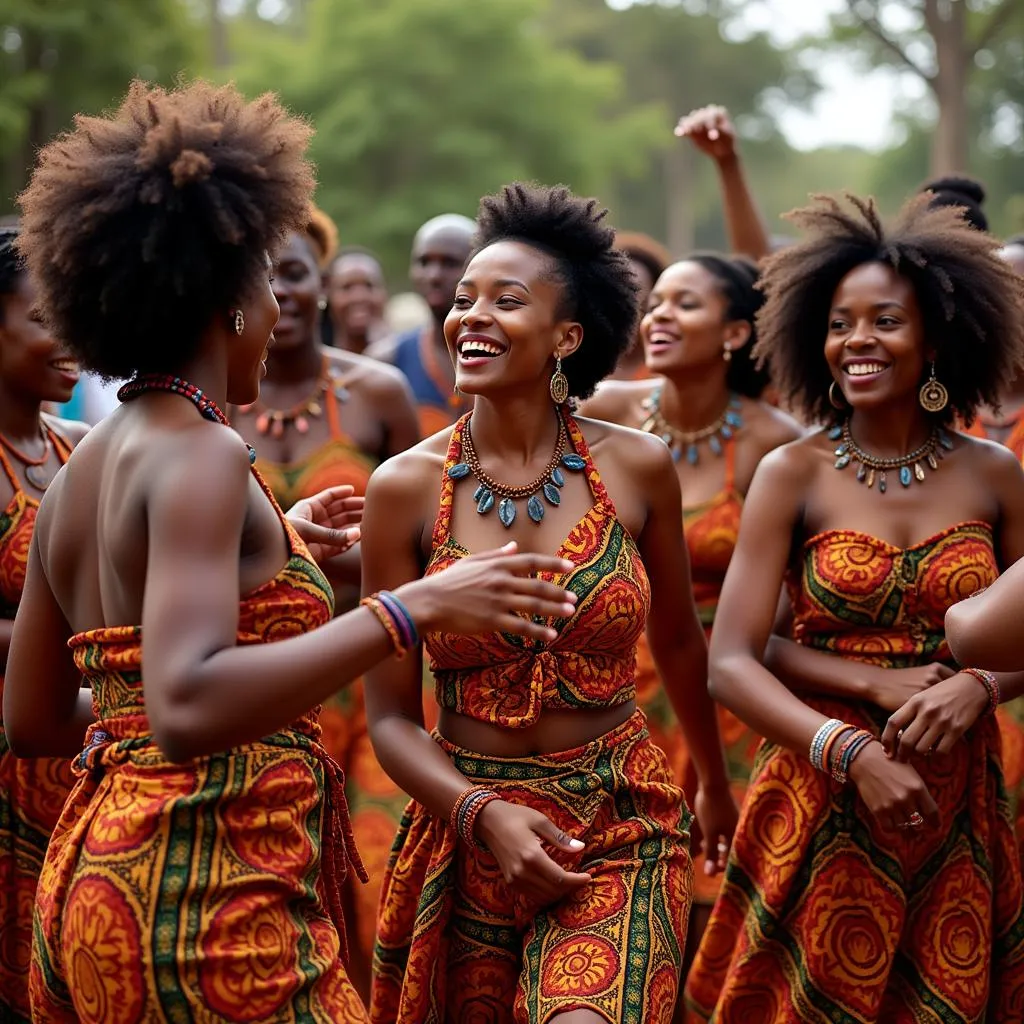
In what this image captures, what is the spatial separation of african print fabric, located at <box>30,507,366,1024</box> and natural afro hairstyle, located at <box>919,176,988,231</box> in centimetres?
353

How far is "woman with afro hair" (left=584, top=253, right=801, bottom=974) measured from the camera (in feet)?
18.8

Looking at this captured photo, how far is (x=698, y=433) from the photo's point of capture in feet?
19.7

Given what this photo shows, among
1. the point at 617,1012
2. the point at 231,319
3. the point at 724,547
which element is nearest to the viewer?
the point at 231,319

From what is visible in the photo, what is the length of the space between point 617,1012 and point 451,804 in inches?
23.6

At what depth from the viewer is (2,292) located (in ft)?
15.3

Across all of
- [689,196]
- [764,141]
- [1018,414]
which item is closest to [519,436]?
[1018,414]

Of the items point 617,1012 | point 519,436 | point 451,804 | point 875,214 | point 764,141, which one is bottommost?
point 617,1012

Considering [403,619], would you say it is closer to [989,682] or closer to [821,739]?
[821,739]

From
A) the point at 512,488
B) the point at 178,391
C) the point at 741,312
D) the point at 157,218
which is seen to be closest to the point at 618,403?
the point at 741,312

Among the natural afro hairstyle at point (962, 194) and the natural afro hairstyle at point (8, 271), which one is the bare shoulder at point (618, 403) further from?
the natural afro hairstyle at point (8, 271)

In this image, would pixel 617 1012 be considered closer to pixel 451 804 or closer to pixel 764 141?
pixel 451 804

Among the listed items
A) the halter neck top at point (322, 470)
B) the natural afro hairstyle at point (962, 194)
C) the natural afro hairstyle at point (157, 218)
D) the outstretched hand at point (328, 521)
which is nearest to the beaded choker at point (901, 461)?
the outstretched hand at point (328, 521)

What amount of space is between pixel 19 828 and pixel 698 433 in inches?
114

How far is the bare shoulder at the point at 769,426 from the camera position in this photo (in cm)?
595
